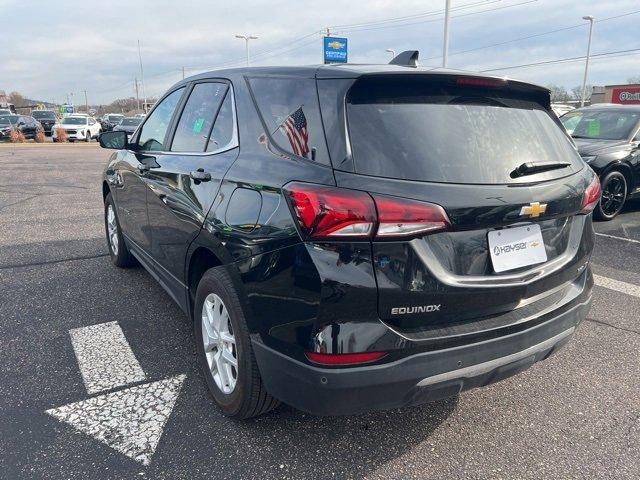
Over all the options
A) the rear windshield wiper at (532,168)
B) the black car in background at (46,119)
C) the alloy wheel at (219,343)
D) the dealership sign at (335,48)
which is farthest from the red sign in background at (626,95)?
the alloy wheel at (219,343)

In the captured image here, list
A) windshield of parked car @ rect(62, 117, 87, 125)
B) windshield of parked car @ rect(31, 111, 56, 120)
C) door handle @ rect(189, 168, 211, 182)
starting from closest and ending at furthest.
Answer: door handle @ rect(189, 168, 211, 182)
windshield of parked car @ rect(62, 117, 87, 125)
windshield of parked car @ rect(31, 111, 56, 120)

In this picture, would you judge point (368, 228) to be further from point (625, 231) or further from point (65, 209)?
point (65, 209)

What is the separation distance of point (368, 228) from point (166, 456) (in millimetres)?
1444

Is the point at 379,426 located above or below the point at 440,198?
below

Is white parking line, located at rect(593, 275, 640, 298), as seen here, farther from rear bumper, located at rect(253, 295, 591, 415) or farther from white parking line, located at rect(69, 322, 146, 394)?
white parking line, located at rect(69, 322, 146, 394)

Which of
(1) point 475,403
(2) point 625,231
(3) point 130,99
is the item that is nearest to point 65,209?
(1) point 475,403

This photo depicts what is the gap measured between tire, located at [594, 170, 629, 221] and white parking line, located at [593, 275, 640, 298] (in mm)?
3048

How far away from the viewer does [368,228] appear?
1.84 meters

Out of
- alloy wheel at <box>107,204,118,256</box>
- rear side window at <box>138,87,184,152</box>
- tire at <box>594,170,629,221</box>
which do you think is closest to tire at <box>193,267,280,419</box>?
rear side window at <box>138,87,184,152</box>

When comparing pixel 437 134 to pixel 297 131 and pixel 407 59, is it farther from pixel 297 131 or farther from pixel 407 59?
pixel 407 59

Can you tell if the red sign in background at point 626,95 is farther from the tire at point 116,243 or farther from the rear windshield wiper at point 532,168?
the rear windshield wiper at point 532,168

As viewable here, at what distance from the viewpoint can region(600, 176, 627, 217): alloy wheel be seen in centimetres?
750

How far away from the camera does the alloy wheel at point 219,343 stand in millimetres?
2498

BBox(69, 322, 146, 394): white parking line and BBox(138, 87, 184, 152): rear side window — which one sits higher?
BBox(138, 87, 184, 152): rear side window
